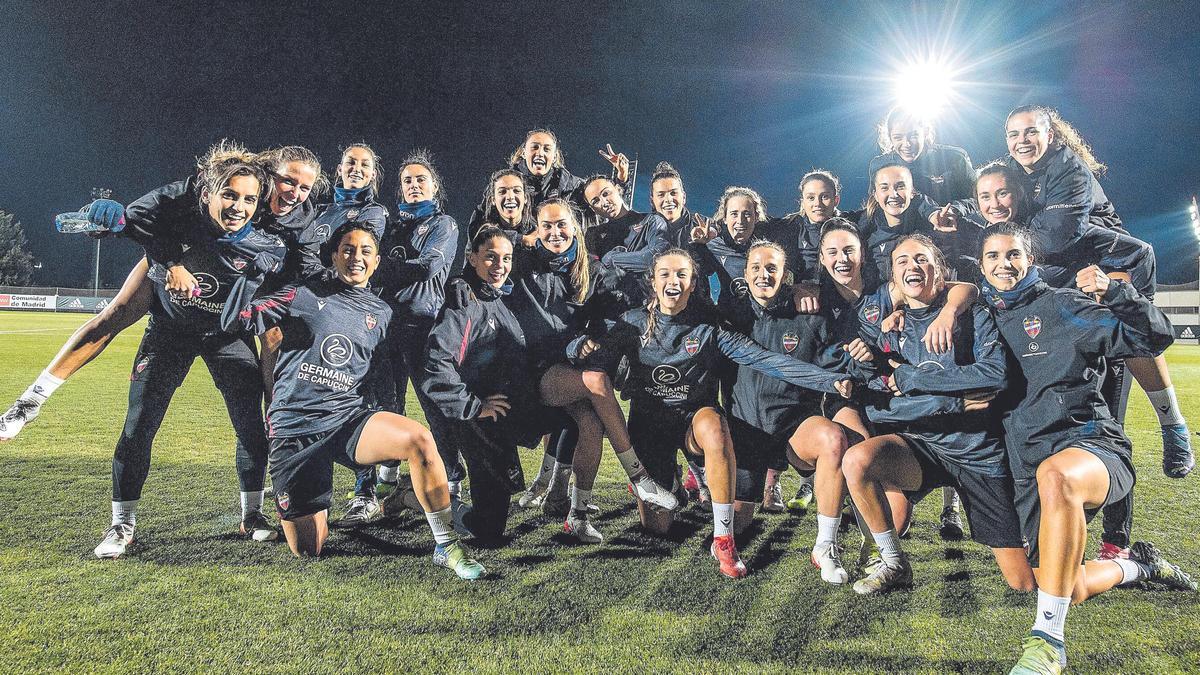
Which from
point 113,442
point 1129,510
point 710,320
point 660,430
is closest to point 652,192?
point 710,320

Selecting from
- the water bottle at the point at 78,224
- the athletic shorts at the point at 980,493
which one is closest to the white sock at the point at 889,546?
the athletic shorts at the point at 980,493

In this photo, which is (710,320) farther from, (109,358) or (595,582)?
(109,358)

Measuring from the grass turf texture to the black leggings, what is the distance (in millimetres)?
389

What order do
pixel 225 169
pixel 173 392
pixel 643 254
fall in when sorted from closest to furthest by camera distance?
pixel 225 169
pixel 173 392
pixel 643 254

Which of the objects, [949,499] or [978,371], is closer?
[978,371]

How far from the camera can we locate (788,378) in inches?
131

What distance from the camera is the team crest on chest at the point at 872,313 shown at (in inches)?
131

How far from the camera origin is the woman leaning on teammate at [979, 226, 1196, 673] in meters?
2.41

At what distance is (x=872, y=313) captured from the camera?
3348 mm

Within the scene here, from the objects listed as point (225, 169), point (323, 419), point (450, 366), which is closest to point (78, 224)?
point (225, 169)

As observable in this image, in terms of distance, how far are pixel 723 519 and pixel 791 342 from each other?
1.04 metres

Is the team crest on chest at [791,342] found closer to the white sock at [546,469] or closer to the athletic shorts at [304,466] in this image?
the white sock at [546,469]

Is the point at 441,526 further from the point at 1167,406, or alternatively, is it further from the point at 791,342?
the point at 1167,406

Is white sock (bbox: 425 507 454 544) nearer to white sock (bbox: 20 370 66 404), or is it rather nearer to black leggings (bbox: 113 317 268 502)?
black leggings (bbox: 113 317 268 502)
